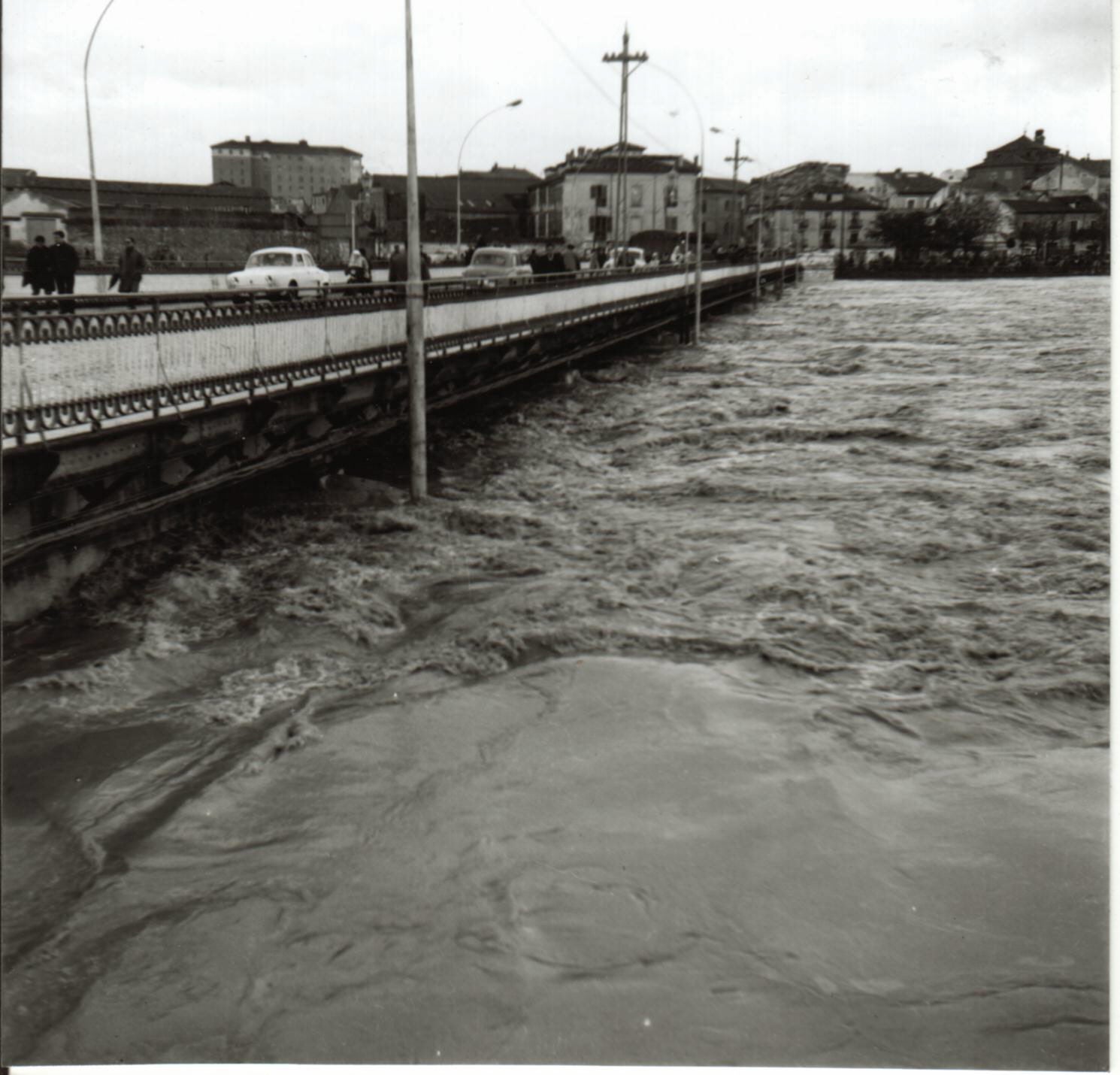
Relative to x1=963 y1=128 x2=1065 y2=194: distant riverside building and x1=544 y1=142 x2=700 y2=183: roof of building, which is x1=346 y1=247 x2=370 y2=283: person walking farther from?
x1=544 y1=142 x2=700 y2=183: roof of building

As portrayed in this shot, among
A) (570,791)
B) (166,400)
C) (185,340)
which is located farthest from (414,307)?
(570,791)

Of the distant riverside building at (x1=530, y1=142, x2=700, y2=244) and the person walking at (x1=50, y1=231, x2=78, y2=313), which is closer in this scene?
the person walking at (x1=50, y1=231, x2=78, y2=313)

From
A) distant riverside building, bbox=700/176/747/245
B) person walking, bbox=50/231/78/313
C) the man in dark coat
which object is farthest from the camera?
distant riverside building, bbox=700/176/747/245

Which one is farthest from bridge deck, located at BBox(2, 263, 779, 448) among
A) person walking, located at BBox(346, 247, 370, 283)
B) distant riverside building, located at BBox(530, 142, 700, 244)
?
distant riverside building, located at BBox(530, 142, 700, 244)

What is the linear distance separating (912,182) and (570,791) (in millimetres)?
93578

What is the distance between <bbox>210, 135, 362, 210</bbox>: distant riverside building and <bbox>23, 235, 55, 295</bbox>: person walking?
3356 inches

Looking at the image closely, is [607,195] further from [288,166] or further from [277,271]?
[277,271]

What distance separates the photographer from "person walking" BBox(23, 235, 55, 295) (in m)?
17.8

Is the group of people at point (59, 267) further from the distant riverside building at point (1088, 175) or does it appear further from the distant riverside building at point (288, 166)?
the distant riverside building at point (288, 166)

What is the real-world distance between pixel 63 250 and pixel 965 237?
68.6 m

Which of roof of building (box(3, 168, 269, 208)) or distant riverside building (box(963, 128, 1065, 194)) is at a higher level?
roof of building (box(3, 168, 269, 208))

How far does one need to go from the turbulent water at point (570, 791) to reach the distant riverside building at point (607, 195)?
8264 centimetres

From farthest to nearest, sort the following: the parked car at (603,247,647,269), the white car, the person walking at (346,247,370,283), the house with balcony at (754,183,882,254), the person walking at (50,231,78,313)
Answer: the house with balcony at (754,183,882,254)
the parked car at (603,247,647,269)
the white car
the person walking at (346,247,370,283)
the person walking at (50,231,78,313)

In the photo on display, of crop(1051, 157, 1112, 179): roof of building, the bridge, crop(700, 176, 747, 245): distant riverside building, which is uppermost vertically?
crop(700, 176, 747, 245): distant riverside building
